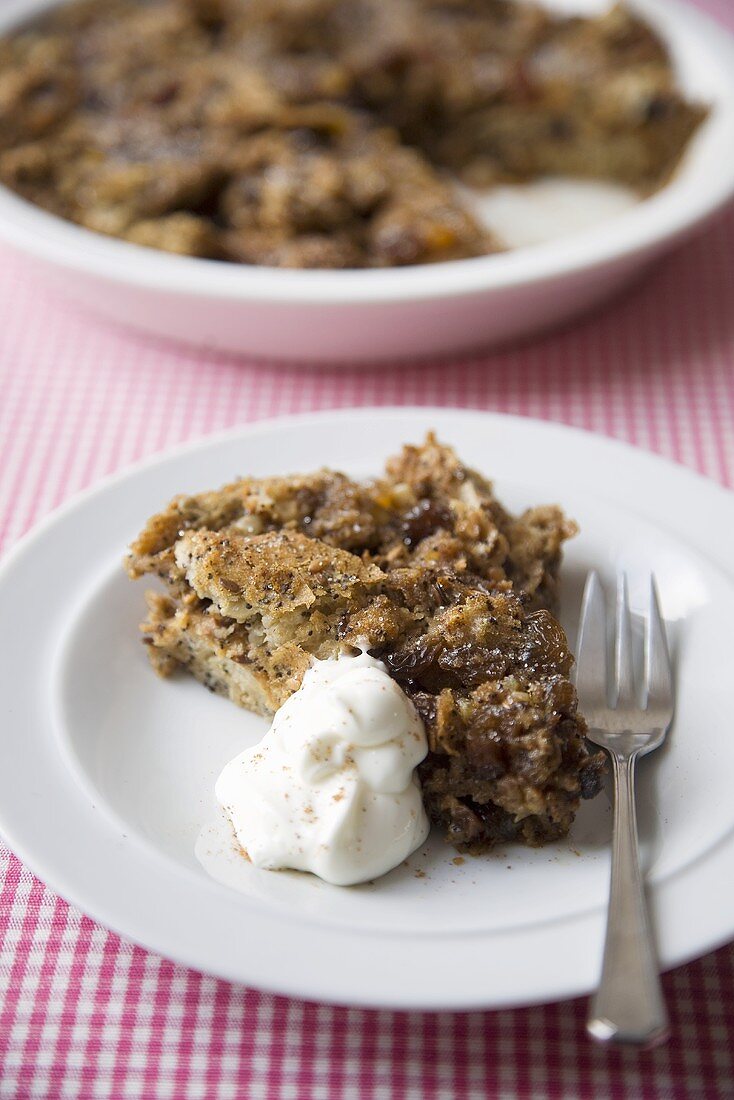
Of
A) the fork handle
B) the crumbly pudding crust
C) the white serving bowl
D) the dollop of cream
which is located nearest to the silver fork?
the fork handle

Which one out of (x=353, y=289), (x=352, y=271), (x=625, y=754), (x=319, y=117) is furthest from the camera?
(x=319, y=117)

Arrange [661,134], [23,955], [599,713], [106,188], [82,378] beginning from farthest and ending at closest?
[661,134] < [106,188] < [82,378] < [599,713] < [23,955]

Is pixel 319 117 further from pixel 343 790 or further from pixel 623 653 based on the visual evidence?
pixel 343 790

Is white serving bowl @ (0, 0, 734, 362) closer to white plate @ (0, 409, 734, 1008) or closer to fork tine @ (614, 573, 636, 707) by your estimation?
white plate @ (0, 409, 734, 1008)

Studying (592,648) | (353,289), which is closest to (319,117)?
(353,289)

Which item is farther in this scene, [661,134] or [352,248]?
[661,134]

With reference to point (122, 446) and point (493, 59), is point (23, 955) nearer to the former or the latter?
point (122, 446)

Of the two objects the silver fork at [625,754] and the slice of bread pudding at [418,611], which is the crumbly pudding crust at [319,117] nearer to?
the slice of bread pudding at [418,611]

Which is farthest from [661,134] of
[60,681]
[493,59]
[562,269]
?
[60,681]
